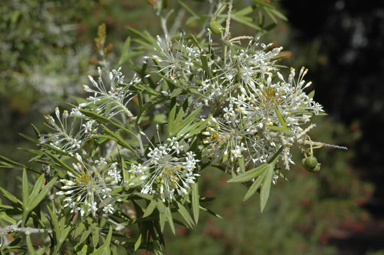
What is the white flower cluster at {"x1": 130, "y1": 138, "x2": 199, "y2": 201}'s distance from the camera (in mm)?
791

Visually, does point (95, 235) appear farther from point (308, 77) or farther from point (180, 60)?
point (308, 77)

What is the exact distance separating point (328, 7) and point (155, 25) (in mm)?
7454

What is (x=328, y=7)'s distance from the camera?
11281 mm

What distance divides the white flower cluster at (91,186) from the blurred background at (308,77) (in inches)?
12.5

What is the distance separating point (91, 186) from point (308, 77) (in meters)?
7.88

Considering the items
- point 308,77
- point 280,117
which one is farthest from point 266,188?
point 308,77

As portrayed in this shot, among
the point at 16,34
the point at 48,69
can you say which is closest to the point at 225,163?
the point at 16,34

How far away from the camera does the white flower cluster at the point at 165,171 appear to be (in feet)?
2.60

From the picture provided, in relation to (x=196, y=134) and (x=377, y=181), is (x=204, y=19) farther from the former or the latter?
(x=377, y=181)

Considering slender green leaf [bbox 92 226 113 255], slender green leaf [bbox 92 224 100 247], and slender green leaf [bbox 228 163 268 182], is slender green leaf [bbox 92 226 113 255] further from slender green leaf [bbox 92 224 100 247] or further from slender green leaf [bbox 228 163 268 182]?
slender green leaf [bbox 228 163 268 182]

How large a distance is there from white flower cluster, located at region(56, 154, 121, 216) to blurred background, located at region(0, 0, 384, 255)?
1.04ft

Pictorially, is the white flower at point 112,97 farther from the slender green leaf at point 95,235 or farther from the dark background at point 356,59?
the dark background at point 356,59

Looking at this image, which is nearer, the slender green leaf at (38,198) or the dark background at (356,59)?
the slender green leaf at (38,198)

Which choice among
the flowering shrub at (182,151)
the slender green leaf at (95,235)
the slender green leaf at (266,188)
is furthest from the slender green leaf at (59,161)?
the slender green leaf at (266,188)
